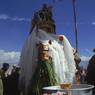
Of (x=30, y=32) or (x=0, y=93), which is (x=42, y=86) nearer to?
(x=0, y=93)

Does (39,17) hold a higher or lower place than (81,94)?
higher

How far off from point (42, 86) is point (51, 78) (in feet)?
0.79

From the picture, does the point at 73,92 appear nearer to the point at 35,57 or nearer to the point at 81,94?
the point at 81,94

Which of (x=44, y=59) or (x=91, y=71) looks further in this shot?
(x=91, y=71)

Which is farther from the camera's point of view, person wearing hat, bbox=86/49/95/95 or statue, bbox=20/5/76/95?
person wearing hat, bbox=86/49/95/95

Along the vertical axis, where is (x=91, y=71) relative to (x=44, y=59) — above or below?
below

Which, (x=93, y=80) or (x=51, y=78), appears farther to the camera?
(x=93, y=80)

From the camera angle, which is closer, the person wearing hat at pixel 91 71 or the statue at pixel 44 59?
the statue at pixel 44 59

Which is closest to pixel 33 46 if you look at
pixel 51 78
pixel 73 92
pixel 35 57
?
pixel 35 57

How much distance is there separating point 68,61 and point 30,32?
1.03 meters

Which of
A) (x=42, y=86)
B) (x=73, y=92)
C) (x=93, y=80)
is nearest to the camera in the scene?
(x=73, y=92)

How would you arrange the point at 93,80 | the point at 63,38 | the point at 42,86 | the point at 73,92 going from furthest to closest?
1. the point at 93,80
2. the point at 63,38
3. the point at 42,86
4. the point at 73,92

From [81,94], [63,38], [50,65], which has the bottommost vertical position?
[81,94]

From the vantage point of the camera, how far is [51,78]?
7379mm
